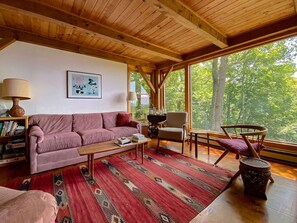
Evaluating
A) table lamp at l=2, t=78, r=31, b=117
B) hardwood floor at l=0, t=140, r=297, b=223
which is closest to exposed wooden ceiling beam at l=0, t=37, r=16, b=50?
table lamp at l=2, t=78, r=31, b=117

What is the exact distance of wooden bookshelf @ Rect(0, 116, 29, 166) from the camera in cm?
234

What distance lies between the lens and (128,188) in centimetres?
179

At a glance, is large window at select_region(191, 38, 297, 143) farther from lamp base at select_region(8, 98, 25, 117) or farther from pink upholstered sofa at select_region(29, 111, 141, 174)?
lamp base at select_region(8, 98, 25, 117)

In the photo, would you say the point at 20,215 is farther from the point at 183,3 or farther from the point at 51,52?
the point at 51,52

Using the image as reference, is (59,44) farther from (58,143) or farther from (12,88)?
(58,143)

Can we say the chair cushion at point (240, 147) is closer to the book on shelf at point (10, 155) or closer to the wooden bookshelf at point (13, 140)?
the wooden bookshelf at point (13, 140)

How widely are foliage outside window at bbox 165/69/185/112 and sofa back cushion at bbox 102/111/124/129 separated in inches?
73.6

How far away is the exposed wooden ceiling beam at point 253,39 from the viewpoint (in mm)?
2357

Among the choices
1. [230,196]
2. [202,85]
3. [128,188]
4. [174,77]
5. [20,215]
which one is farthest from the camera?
[174,77]

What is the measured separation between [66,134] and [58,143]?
1.01 feet

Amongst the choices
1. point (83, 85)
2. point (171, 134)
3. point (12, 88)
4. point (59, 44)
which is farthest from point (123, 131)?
point (59, 44)

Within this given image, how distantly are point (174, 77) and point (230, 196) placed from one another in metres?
3.61

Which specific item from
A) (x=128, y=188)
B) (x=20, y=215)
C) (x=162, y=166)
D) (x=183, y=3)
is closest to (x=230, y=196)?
(x=162, y=166)

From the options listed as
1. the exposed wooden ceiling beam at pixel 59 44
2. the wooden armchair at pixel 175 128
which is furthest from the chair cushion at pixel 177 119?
the exposed wooden ceiling beam at pixel 59 44
